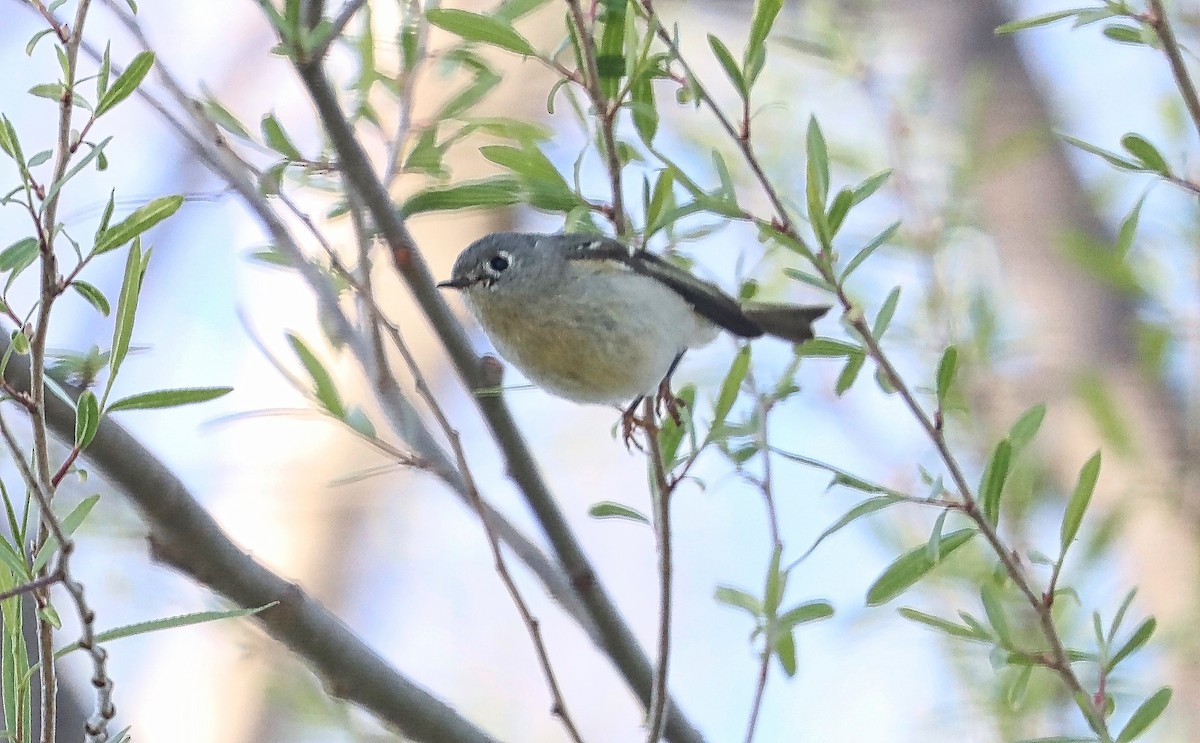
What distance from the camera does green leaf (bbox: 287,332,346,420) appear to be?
74.7 inches

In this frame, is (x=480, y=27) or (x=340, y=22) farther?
(x=480, y=27)

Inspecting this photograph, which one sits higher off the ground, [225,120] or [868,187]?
[225,120]

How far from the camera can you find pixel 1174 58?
4.66ft

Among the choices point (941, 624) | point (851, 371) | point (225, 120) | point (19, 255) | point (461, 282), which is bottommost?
point (941, 624)

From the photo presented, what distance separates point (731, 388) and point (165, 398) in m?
0.86

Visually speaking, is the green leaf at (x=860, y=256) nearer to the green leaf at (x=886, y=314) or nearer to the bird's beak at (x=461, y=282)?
the green leaf at (x=886, y=314)

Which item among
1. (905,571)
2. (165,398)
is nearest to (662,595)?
(905,571)

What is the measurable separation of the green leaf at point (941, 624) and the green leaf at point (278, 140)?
3.24 ft

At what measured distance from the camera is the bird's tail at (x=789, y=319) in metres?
2.67

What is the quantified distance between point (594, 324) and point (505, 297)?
0.22m

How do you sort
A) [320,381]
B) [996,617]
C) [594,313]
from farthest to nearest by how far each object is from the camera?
[594,313], [320,381], [996,617]

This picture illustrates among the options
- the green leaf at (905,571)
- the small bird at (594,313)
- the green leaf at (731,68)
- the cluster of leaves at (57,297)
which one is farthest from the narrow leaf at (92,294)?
the small bird at (594,313)

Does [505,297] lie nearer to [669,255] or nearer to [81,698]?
[669,255]

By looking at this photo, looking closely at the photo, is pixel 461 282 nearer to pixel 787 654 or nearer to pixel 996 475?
pixel 787 654
